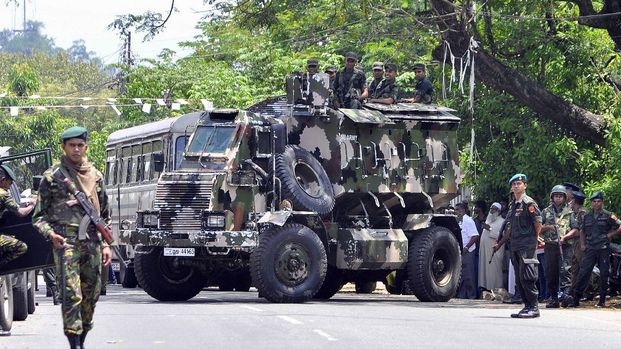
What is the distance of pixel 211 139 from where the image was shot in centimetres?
2338

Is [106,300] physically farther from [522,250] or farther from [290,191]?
[522,250]

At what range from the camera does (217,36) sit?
47.7m

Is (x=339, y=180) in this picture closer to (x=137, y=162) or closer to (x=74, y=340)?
(x=137, y=162)

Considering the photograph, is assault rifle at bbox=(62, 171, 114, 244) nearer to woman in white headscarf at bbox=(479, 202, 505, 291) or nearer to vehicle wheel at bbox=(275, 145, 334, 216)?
vehicle wheel at bbox=(275, 145, 334, 216)

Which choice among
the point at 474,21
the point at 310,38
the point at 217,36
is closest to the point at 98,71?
the point at 217,36

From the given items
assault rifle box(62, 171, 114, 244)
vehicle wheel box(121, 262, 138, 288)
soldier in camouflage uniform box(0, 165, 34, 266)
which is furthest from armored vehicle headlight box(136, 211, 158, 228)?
assault rifle box(62, 171, 114, 244)

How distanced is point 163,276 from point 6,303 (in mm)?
7120

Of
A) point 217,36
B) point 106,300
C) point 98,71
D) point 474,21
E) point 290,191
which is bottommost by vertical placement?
point 106,300

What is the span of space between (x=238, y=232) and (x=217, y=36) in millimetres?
26275

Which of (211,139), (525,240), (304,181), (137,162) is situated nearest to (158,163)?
(211,139)

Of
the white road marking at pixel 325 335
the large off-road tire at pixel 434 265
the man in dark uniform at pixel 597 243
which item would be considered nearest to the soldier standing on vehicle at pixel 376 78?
the large off-road tire at pixel 434 265

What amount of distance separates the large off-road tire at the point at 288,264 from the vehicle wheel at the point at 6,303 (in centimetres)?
589

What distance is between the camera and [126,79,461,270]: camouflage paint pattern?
22453 mm

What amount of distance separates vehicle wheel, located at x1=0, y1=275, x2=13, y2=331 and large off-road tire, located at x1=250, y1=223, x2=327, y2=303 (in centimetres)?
589
